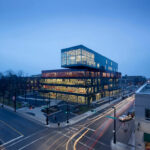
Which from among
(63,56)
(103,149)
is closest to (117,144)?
(103,149)

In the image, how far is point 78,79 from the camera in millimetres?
48344

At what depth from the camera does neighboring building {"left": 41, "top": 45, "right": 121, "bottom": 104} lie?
1854 inches

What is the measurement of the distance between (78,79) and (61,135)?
1221 inches

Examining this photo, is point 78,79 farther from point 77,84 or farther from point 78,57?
point 78,57

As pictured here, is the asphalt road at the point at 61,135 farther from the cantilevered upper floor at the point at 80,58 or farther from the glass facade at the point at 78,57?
the glass facade at the point at 78,57

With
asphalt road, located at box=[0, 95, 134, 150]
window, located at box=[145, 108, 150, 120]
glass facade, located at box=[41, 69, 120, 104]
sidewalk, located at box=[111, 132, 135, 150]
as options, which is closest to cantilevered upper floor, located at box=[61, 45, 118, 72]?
glass facade, located at box=[41, 69, 120, 104]

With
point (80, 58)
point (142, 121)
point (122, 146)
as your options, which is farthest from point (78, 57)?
point (122, 146)

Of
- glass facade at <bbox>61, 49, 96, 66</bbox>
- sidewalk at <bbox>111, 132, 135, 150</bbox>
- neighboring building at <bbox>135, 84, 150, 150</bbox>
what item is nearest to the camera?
neighboring building at <bbox>135, 84, 150, 150</bbox>

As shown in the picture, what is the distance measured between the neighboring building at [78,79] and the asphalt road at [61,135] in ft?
64.3

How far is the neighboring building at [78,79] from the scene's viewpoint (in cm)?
4709

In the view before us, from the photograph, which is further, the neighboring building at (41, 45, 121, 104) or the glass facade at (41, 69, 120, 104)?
the neighboring building at (41, 45, 121, 104)

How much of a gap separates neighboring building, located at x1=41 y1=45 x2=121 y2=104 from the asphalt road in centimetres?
1959

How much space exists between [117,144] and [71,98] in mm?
35199

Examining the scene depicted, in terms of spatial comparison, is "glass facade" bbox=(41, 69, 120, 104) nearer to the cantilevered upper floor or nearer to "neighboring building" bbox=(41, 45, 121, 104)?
"neighboring building" bbox=(41, 45, 121, 104)
